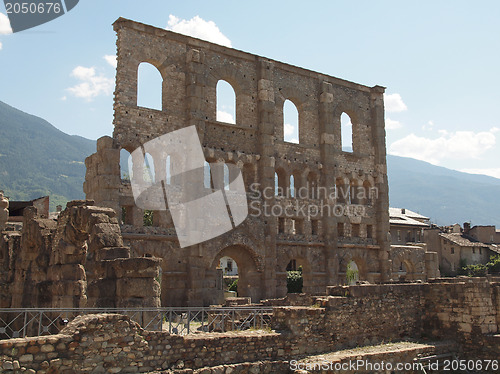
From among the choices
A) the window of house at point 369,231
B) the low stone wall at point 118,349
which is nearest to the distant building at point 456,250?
the window of house at point 369,231

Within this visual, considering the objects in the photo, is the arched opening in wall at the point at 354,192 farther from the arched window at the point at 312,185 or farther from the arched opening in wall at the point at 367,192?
the arched window at the point at 312,185

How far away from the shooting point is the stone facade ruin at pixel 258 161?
79.4 feet

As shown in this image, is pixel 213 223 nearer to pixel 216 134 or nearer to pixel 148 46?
pixel 216 134

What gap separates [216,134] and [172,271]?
7.50m

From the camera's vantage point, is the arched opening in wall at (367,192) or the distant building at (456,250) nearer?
the arched opening in wall at (367,192)

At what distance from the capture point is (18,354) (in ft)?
29.9

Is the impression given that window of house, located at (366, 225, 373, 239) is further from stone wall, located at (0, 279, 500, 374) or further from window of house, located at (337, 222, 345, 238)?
stone wall, located at (0, 279, 500, 374)

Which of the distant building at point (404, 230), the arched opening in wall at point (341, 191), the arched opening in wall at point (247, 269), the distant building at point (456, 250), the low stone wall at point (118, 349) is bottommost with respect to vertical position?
the low stone wall at point (118, 349)

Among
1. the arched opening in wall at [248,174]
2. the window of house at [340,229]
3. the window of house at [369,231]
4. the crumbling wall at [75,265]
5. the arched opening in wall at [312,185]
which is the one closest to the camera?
the crumbling wall at [75,265]

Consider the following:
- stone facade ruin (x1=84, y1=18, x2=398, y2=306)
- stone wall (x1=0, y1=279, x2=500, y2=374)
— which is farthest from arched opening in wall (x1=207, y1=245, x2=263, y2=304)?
stone wall (x1=0, y1=279, x2=500, y2=374)

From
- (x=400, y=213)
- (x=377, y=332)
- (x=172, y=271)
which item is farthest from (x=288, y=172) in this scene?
(x=400, y=213)

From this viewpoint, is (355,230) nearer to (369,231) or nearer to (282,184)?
(369,231)

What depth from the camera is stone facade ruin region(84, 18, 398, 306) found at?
79.4 ft

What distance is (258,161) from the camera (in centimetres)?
2811
